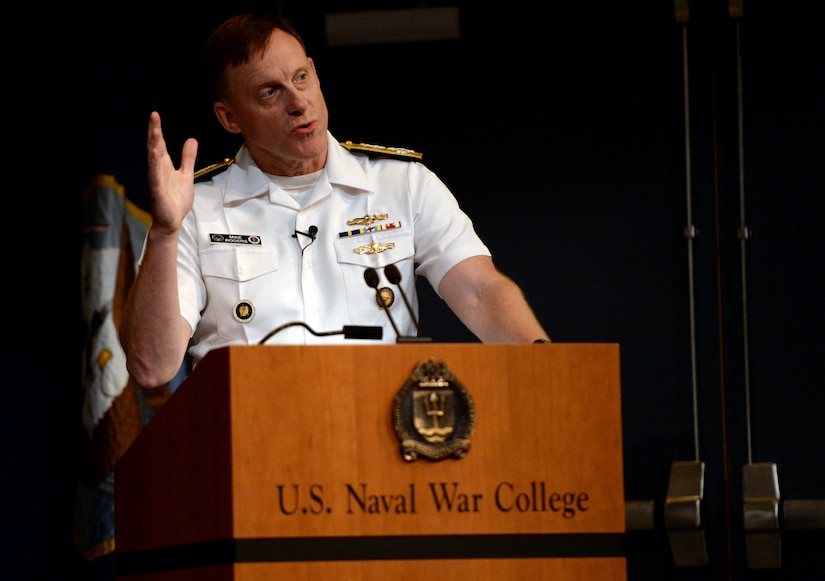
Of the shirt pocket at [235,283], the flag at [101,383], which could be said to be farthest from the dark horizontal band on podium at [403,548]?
the flag at [101,383]

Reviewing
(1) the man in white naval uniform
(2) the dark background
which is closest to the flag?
(2) the dark background

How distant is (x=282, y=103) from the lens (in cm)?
280

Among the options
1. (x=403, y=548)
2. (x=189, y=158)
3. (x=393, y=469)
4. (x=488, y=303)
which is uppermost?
(x=189, y=158)

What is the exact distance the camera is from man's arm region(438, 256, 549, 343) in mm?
2564

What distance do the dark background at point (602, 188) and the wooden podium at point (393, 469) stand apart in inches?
85.5

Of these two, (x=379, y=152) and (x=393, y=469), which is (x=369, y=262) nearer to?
(x=379, y=152)

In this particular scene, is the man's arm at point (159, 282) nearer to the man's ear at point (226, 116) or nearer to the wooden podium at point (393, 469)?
the wooden podium at point (393, 469)

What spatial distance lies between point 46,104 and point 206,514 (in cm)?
250

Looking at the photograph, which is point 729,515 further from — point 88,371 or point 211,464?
point 211,464

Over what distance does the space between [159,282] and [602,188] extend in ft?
7.01

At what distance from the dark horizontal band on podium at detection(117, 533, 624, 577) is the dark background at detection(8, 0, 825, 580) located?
7.09ft

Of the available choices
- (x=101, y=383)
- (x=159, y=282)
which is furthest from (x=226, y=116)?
(x=101, y=383)

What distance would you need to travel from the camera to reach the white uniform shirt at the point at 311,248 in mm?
2695

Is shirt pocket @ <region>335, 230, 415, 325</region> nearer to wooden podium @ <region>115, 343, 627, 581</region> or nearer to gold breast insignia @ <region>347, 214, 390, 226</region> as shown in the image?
gold breast insignia @ <region>347, 214, 390, 226</region>
